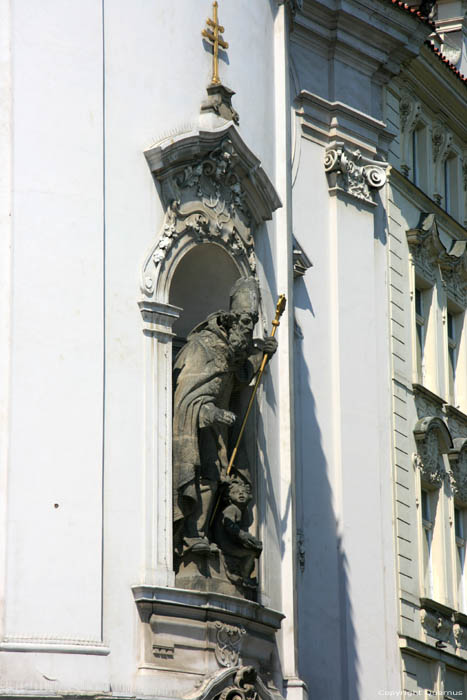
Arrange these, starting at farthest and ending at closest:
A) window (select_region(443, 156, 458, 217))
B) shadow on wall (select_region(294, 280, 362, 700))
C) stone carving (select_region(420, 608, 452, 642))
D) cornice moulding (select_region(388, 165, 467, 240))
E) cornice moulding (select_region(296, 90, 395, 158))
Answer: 1. window (select_region(443, 156, 458, 217))
2. cornice moulding (select_region(388, 165, 467, 240))
3. stone carving (select_region(420, 608, 452, 642))
4. cornice moulding (select_region(296, 90, 395, 158))
5. shadow on wall (select_region(294, 280, 362, 700))

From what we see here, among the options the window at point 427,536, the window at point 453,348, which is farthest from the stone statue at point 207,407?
the window at point 453,348

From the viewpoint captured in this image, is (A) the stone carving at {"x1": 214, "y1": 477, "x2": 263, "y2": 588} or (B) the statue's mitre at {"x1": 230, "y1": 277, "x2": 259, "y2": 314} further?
(B) the statue's mitre at {"x1": 230, "y1": 277, "x2": 259, "y2": 314}

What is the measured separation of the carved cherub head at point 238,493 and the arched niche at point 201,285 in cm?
155

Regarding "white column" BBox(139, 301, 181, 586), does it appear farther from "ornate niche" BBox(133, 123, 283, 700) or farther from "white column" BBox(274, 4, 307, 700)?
"white column" BBox(274, 4, 307, 700)

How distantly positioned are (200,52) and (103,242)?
2472mm

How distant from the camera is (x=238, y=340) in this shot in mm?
17703

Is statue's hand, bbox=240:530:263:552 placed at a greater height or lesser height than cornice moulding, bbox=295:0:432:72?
lesser

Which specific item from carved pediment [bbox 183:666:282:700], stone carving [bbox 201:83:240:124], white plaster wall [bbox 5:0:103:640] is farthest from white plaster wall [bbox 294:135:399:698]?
white plaster wall [bbox 5:0:103:640]

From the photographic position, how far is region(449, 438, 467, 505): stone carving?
83.3 feet

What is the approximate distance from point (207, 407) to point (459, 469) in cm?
886

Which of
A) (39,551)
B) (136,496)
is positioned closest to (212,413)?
(136,496)

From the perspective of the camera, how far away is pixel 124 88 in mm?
17359

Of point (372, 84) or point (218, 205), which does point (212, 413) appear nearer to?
point (218, 205)

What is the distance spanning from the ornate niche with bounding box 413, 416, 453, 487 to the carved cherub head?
6.77 meters
